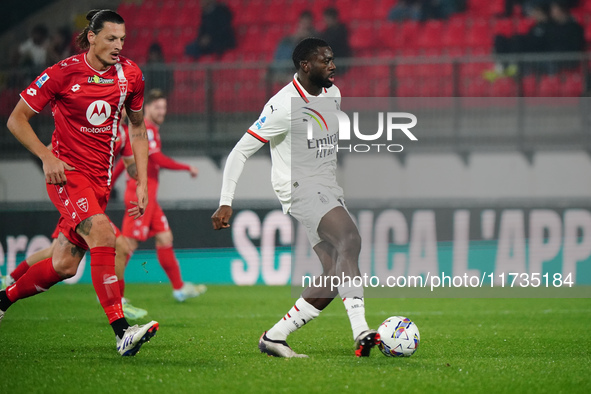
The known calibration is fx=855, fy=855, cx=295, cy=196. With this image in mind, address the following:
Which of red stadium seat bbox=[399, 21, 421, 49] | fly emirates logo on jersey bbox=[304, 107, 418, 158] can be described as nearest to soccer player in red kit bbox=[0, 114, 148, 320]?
fly emirates logo on jersey bbox=[304, 107, 418, 158]

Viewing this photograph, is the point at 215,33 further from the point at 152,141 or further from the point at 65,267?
the point at 65,267

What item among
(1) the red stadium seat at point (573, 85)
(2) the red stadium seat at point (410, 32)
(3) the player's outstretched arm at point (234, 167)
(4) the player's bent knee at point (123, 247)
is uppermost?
(2) the red stadium seat at point (410, 32)

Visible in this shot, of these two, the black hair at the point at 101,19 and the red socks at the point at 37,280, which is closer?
the black hair at the point at 101,19

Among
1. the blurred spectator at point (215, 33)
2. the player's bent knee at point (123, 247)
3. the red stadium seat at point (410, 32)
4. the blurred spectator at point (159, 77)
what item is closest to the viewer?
the player's bent knee at point (123, 247)

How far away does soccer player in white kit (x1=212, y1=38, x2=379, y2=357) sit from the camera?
18.0 ft

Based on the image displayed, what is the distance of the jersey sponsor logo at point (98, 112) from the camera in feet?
18.8

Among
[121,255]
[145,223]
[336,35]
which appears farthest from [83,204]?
[336,35]

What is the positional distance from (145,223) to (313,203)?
4.16m

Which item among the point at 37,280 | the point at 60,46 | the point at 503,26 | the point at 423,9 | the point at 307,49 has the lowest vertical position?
the point at 37,280

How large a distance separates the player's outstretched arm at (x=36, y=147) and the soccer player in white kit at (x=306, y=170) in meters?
1.04

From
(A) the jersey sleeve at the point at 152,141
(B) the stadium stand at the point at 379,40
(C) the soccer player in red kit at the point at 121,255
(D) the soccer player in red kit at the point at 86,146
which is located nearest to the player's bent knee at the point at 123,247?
(C) the soccer player in red kit at the point at 121,255

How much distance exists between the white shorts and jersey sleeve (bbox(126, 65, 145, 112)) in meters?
1.31

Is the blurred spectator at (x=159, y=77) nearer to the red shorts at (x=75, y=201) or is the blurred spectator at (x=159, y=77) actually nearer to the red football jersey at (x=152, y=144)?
the red football jersey at (x=152, y=144)

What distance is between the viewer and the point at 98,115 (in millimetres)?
5793
